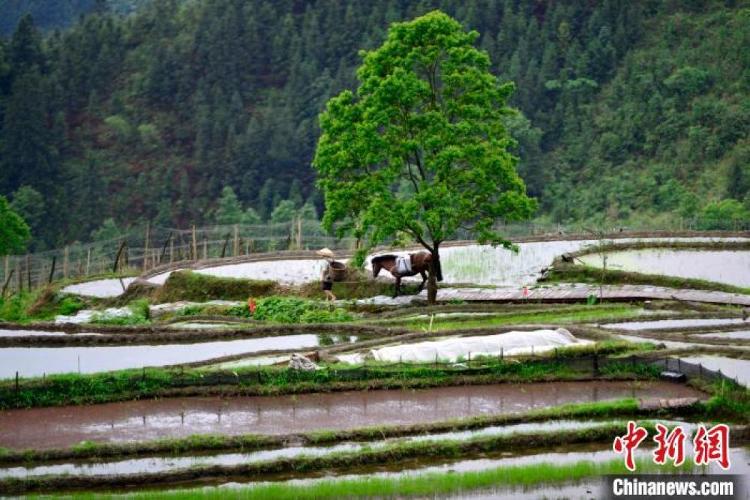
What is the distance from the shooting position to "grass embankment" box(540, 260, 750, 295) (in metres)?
31.0

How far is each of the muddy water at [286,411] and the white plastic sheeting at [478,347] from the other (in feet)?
4.10

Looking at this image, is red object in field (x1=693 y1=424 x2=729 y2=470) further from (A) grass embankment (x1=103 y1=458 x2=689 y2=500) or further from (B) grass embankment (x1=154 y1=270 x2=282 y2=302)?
(B) grass embankment (x1=154 y1=270 x2=282 y2=302)

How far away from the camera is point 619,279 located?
1270 inches

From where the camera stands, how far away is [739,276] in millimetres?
32406

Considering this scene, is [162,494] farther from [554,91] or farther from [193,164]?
[193,164]

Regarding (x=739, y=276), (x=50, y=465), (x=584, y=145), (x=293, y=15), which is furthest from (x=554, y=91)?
(x=50, y=465)

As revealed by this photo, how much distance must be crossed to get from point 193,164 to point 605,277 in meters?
53.2

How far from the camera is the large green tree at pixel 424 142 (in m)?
30.7

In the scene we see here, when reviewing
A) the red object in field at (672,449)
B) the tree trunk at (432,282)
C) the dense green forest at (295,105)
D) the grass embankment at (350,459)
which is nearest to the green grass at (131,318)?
the tree trunk at (432,282)

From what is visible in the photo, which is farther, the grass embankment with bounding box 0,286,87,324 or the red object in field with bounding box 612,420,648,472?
the grass embankment with bounding box 0,286,87,324

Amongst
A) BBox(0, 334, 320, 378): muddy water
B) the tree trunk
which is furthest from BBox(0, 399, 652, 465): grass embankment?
the tree trunk

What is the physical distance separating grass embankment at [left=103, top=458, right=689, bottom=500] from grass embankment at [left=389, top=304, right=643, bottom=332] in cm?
939

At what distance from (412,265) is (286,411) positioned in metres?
12.0

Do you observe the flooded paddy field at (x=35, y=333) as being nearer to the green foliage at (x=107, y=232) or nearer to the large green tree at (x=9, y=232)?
the large green tree at (x=9, y=232)
